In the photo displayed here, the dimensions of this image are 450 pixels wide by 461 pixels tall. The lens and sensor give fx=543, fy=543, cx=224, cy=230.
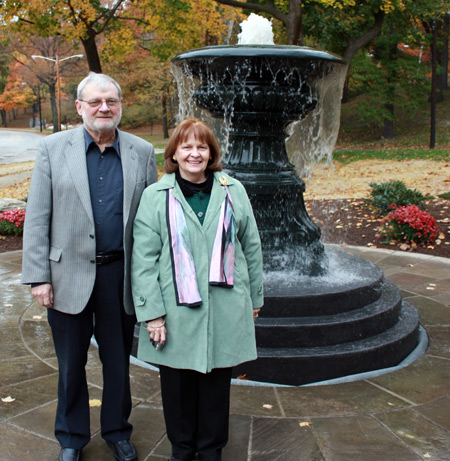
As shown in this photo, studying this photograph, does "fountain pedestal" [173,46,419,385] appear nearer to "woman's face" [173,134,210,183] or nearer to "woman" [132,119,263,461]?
"woman" [132,119,263,461]

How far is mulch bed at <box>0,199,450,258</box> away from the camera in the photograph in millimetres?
8297

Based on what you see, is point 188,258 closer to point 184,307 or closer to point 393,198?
point 184,307

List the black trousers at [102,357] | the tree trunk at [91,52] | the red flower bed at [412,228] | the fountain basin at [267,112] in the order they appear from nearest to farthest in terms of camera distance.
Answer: the black trousers at [102,357], the fountain basin at [267,112], the red flower bed at [412,228], the tree trunk at [91,52]

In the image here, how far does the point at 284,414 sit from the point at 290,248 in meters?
1.98

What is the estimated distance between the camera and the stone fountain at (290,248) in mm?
3996

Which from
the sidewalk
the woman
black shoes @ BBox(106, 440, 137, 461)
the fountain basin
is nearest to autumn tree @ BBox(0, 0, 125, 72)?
the fountain basin

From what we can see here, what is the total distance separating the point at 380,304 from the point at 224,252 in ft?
7.92

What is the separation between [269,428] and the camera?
320 cm

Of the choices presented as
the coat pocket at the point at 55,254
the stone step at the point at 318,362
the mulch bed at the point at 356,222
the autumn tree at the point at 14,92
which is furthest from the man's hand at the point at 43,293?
the autumn tree at the point at 14,92

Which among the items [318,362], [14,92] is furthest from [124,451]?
[14,92]

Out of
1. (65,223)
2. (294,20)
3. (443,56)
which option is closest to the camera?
(65,223)

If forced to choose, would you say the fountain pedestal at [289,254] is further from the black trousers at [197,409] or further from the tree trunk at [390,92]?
the tree trunk at [390,92]

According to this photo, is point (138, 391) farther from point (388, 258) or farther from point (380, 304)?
point (388, 258)

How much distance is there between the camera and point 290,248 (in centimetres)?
509
